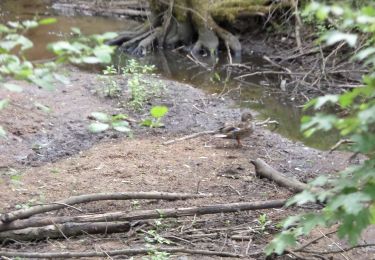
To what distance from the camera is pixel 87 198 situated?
4.79m

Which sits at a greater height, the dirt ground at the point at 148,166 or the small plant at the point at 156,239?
the small plant at the point at 156,239

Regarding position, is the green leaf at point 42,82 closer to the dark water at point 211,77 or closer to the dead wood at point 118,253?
the dead wood at point 118,253

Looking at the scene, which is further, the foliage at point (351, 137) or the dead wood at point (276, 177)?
the dead wood at point (276, 177)

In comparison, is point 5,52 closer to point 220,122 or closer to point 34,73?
point 34,73

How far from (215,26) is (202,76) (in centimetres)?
314

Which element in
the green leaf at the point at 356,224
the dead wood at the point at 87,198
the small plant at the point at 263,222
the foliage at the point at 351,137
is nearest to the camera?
the foliage at the point at 351,137

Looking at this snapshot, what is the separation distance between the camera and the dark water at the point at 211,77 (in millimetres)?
9492

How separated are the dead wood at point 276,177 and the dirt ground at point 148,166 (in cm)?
7

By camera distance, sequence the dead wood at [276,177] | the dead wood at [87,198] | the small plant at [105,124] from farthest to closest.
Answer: the dead wood at [276,177]
the dead wood at [87,198]
the small plant at [105,124]

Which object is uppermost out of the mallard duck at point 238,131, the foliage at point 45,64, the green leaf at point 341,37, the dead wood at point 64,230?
the green leaf at point 341,37

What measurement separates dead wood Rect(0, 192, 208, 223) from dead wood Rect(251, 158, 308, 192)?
892 millimetres

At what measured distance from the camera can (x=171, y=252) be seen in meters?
4.15

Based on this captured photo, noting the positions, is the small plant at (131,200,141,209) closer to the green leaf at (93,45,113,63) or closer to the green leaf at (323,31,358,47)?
the green leaf at (93,45,113,63)

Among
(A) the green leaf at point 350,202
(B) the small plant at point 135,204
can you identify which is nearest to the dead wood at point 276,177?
(B) the small plant at point 135,204
